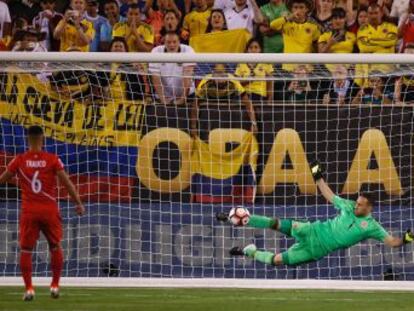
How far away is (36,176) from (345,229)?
13.5 ft

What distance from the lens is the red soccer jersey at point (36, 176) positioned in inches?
535

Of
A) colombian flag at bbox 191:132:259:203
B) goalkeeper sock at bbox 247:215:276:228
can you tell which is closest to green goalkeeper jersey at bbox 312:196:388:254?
goalkeeper sock at bbox 247:215:276:228

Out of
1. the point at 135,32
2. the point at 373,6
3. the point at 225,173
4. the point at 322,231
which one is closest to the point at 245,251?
the point at 322,231

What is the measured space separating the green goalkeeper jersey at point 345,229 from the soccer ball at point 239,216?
0.93 meters

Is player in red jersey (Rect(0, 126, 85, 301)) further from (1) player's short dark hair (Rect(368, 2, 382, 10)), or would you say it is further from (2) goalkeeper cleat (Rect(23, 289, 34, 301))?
(1) player's short dark hair (Rect(368, 2, 382, 10))

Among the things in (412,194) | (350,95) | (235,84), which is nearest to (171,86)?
(235,84)

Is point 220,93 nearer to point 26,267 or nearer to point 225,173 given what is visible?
point 225,173

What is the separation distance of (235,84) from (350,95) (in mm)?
1475

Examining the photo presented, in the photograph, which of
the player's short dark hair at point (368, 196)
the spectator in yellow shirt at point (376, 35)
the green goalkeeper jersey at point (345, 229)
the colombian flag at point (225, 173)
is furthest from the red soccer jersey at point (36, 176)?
the spectator in yellow shirt at point (376, 35)

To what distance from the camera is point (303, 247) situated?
15.8 metres

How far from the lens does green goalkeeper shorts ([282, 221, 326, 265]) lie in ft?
51.6

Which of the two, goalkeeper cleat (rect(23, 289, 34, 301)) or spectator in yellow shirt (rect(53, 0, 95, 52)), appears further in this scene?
spectator in yellow shirt (rect(53, 0, 95, 52))

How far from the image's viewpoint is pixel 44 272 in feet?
55.1

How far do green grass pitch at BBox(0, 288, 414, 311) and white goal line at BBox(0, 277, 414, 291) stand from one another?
1.39 ft
